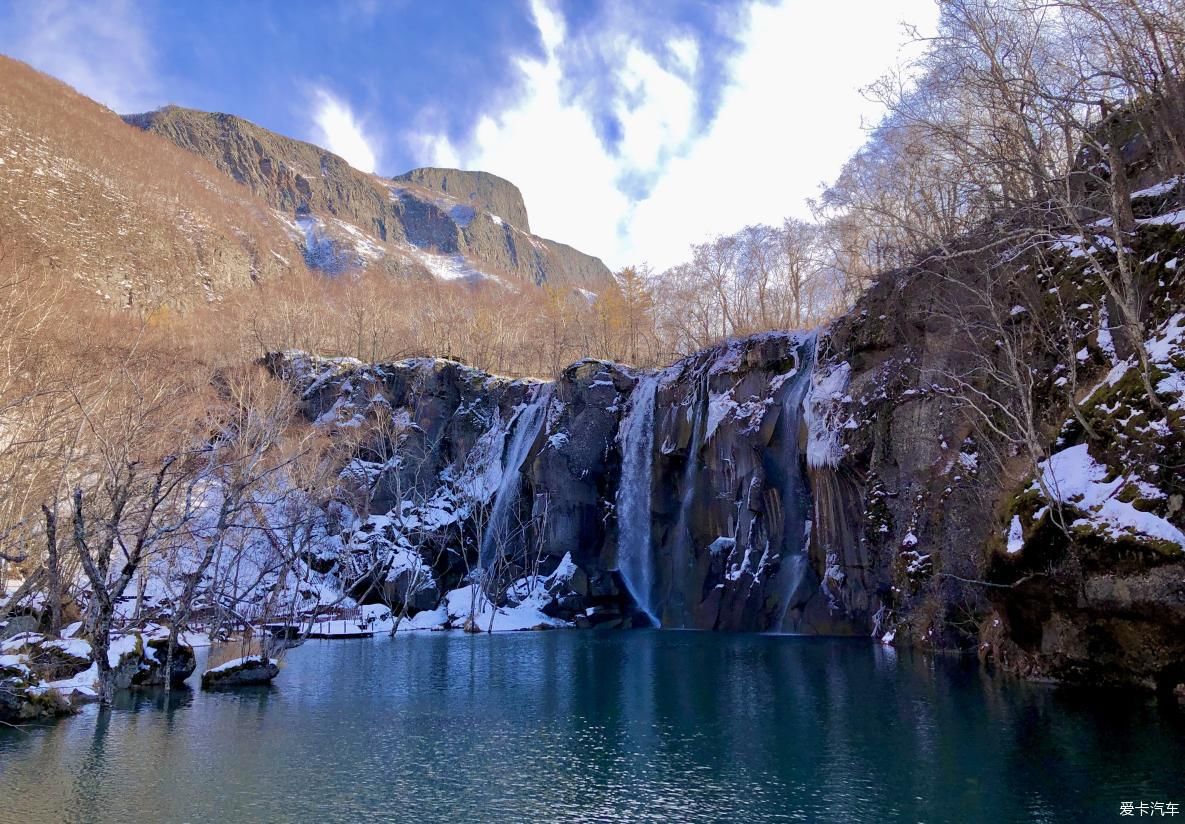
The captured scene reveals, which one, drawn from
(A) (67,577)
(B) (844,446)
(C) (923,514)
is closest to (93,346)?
(A) (67,577)

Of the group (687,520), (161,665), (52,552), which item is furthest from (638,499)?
(52,552)

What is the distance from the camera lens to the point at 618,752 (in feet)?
38.9

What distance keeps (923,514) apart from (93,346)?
28.1 m

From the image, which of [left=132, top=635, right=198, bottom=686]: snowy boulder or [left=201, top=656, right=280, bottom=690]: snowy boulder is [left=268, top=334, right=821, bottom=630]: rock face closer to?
[left=132, top=635, right=198, bottom=686]: snowy boulder

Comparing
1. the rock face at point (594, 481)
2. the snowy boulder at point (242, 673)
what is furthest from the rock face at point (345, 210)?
the snowy boulder at point (242, 673)

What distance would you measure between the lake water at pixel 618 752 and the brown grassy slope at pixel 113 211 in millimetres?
58036

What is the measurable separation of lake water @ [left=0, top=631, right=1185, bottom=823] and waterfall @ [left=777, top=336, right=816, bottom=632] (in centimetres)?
1120

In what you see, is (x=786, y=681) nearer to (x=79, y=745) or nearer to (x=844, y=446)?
(x=844, y=446)

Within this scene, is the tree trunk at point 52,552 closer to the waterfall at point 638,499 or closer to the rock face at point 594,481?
the rock face at point 594,481

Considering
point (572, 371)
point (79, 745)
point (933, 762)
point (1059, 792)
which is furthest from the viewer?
point (572, 371)

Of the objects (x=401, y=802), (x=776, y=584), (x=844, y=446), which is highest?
(x=844, y=446)

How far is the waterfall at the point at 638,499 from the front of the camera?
36.8m

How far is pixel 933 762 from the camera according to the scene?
10.4m

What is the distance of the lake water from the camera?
355 inches
